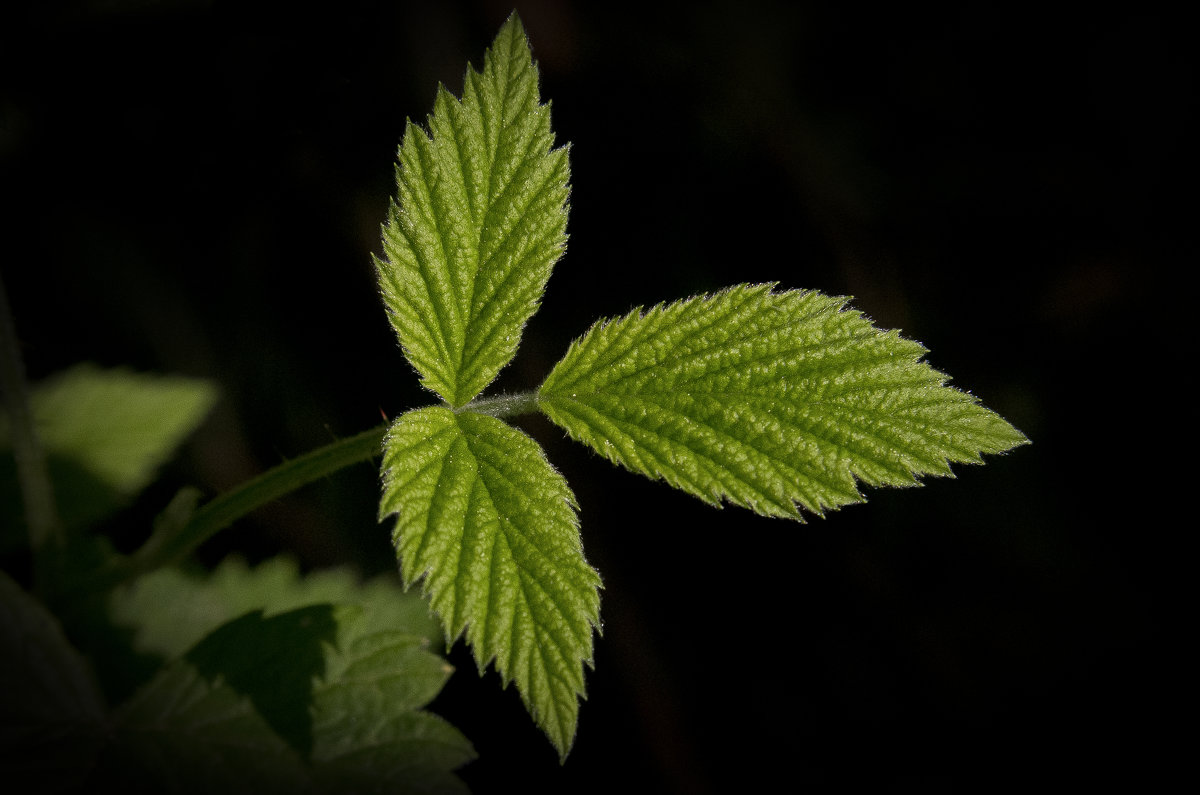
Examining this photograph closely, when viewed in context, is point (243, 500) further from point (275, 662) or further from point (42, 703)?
point (42, 703)

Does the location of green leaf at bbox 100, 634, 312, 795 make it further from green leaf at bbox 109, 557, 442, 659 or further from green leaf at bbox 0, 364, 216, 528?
green leaf at bbox 0, 364, 216, 528

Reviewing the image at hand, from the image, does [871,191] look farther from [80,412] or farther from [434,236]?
[80,412]

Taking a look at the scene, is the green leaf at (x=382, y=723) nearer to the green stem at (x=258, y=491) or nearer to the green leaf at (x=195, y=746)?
the green leaf at (x=195, y=746)

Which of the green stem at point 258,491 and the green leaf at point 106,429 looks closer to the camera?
the green stem at point 258,491

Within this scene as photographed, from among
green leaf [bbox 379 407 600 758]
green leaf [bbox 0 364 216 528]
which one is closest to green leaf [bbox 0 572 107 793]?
green leaf [bbox 0 364 216 528]

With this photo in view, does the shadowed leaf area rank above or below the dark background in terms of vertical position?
below

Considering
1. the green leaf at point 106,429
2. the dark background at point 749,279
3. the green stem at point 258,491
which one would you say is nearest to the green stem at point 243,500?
the green stem at point 258,491

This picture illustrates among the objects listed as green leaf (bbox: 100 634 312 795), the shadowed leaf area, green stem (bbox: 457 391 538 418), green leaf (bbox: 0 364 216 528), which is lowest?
green leaf (bbox: 100 634 312 795)
